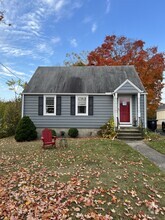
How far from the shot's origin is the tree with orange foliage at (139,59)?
2073 centimetres

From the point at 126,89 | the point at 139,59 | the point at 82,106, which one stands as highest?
the point at 139,59

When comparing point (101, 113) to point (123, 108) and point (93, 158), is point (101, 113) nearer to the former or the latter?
point (123, 108)

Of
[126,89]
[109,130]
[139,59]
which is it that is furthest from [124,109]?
[139,59]

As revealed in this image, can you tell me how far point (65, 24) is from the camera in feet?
58.7

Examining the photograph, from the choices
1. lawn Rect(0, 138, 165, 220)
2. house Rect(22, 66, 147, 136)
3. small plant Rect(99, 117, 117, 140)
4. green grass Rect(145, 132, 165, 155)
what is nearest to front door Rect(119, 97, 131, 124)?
house Rect(22, 66, 147, 136)

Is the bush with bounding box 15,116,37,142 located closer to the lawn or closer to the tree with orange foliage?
the lawn

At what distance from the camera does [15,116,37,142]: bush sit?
13273 millimetres

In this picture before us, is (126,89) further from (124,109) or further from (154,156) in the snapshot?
(154,156)

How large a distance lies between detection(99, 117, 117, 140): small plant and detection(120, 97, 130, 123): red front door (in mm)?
1154

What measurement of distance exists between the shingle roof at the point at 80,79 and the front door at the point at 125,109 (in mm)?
1126

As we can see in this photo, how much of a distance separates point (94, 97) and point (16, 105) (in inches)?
265

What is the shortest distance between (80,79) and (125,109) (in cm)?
417

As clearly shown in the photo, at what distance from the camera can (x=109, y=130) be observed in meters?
13.9

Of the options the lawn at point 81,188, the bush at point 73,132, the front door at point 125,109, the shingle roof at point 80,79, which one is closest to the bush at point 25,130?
the bush at point 73,132
